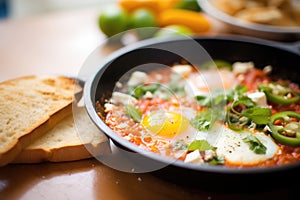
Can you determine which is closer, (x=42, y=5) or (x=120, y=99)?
(x=120, y=99)

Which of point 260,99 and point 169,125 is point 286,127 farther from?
point 169,125

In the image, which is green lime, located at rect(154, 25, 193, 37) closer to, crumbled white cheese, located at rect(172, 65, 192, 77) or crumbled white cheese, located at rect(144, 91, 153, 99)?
crumbled white cheese, located at rect(172, 65, 192, 77)

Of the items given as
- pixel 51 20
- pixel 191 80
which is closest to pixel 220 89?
pixel 191 80

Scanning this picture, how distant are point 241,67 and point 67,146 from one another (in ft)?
3.81

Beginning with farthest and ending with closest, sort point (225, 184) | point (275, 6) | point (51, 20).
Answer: point (51, 20), point (275, 6), point (225, 184)

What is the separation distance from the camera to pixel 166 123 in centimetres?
200

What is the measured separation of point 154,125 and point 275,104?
0.72 metres

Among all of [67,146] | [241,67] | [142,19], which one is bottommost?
[67,146]

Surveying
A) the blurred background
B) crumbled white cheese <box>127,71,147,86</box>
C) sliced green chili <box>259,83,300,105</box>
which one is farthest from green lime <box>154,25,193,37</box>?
the blurred background

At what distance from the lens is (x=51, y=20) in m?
3.52

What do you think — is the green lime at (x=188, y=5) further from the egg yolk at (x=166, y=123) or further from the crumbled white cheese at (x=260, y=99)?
the egg yolk at (x=166, y=123)

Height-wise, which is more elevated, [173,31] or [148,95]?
[173,31]

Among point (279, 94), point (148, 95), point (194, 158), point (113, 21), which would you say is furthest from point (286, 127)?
point (113, 21)

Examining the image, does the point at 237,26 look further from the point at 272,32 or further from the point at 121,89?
the point at 121,89
